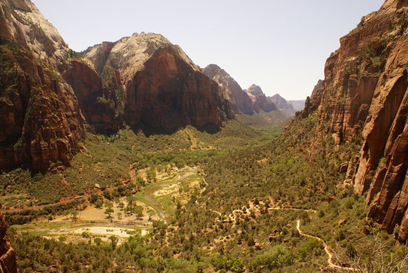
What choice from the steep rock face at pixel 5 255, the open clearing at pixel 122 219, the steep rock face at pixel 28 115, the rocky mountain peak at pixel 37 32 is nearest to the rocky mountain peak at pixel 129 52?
the rocky mountain peak at pixel 37 32

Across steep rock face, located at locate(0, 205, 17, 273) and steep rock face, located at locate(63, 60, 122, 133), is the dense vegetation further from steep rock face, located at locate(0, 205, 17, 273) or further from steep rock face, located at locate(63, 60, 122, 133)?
steep rock face, located at locate(63, 60, 122, 133)

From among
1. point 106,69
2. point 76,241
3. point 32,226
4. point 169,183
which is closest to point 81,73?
point 106,69

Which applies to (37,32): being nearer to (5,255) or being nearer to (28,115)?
(28,115)

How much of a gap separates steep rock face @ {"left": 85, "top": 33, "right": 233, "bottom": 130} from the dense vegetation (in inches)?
2814

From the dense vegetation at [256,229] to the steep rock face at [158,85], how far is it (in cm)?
7147

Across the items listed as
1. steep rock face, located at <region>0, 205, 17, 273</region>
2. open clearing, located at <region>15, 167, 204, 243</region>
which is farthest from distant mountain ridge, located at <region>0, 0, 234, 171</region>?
steep rock face, located at <region>0, 205, 17, 273</region>

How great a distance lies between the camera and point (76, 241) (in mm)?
39375

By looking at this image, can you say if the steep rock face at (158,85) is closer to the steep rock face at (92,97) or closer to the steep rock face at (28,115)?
the steep rock face at (92,97)

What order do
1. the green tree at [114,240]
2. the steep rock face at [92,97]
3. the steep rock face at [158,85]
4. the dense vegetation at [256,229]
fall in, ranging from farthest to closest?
1. the steep rock face at [158,85]
2. the steep rock face at [92,97]
3. the green tree at [114,240]
4. the dense vegetation at [256,229]

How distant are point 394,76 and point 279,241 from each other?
22.4 m

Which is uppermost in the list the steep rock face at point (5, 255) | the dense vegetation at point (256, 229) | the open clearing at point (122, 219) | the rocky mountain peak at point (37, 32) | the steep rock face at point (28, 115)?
the rocky mountain peak at point (37, 32)

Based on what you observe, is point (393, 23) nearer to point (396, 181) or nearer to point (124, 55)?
point (396, 181)

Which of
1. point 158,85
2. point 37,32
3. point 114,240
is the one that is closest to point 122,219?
point 114,240

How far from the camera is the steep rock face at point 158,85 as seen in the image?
138 m
